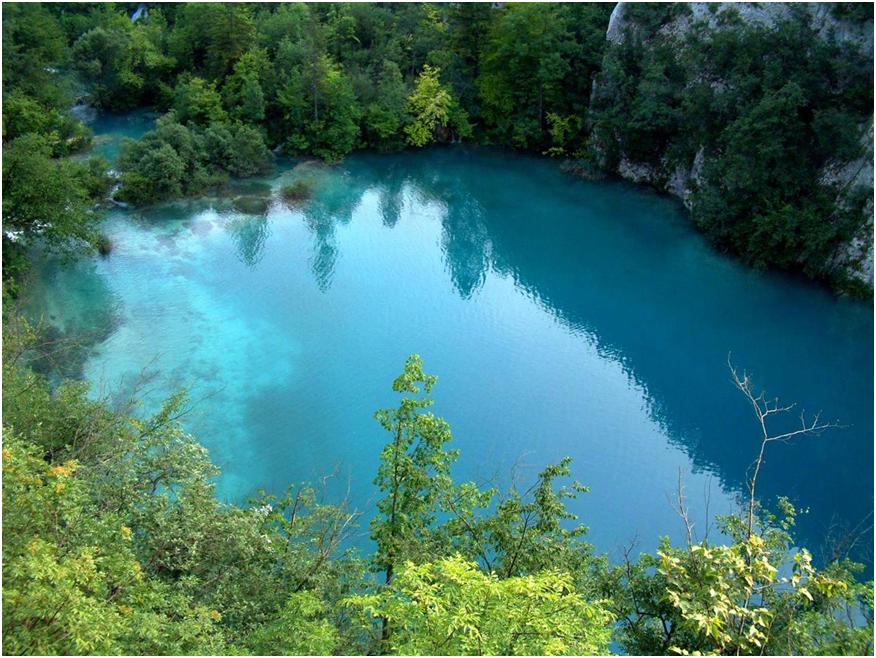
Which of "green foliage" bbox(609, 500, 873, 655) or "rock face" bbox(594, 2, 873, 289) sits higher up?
"rock face" bbox(594, 2, 873, 289)

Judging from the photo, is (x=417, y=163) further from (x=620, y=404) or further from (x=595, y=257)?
(x=620, y=404)

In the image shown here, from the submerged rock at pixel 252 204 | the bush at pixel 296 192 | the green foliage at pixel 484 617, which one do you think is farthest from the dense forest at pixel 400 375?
the bush at pixel 296 192

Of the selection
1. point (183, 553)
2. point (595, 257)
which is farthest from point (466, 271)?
point (183, 553)

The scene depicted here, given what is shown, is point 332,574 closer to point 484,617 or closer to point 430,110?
point 484,617

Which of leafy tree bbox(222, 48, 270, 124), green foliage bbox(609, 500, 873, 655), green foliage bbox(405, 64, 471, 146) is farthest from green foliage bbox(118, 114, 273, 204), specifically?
green foliage bbox(609, 500, 873, 655)

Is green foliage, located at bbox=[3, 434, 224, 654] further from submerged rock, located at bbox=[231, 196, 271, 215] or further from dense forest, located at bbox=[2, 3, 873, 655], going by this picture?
submerged rock, located at bbox=[231, 196, 271, 215]
